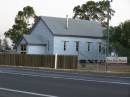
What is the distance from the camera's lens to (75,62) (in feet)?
149

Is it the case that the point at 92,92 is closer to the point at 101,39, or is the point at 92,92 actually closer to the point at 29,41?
the point at 29,41

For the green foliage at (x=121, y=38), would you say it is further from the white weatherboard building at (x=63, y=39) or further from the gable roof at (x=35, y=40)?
the gable roof at (x=35, y=40)

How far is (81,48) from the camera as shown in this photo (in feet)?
227

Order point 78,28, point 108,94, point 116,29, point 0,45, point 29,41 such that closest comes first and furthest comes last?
point 108,94, point 116,29, point 29,41, point 78,28, point 0,45

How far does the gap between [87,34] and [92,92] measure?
172 feet

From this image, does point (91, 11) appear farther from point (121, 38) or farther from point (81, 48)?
point (121, 38)

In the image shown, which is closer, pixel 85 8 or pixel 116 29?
pixel 116 29

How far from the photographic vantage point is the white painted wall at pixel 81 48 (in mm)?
65938

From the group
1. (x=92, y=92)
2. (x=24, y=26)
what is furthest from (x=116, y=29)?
(x=92, y=92)

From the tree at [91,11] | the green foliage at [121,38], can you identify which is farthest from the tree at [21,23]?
the green foliage at [121,38]

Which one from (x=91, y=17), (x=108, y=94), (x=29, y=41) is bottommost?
(x=108, y=94)

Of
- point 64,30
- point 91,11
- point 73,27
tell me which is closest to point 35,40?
point 64,30

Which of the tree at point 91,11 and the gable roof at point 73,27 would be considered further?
the tree at point 91,11

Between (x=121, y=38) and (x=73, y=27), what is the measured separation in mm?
12017
